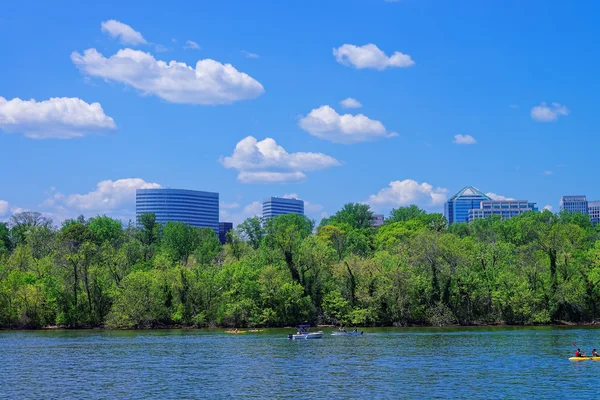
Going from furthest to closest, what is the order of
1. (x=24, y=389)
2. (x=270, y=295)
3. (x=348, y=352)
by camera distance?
1. (x=270, y=295)
2. (x=348, y=352)
3. (x=24, y=389)

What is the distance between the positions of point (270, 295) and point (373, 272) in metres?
18.0

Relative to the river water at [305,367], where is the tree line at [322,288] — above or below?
above

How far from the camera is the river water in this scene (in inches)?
2018

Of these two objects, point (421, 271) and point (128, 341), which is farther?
point (421, 271)

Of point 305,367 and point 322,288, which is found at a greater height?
point 322,288

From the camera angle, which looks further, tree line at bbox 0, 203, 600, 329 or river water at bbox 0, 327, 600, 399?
tree line at bbox 0, 203, 600, 329

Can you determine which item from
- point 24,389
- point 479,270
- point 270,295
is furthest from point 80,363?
point 479,270

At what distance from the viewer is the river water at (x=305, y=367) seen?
168ft

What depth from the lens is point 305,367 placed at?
214 feet

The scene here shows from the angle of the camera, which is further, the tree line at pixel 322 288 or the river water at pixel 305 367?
the tree line at pixel 322 288

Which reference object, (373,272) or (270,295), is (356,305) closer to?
(373,272)

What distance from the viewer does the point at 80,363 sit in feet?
233

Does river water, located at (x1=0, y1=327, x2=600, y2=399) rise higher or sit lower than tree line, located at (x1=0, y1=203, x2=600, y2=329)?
lower

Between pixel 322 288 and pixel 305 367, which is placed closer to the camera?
pixel 305 367
